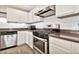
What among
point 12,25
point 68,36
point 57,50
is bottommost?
point 57,50

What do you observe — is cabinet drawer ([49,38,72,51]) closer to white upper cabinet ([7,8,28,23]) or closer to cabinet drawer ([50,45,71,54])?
cabinet drawer ([50,45,71,54])

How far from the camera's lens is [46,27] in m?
2.13

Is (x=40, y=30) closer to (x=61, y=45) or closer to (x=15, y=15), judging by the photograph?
(x=15, y=15)

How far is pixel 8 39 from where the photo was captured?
216cm

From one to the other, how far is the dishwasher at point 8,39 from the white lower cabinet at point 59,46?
1.40 metres

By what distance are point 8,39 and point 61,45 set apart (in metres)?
1.70

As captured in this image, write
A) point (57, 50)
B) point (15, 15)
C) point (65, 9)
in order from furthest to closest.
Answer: point (15, 15), point (65, 9), point (57, 50)

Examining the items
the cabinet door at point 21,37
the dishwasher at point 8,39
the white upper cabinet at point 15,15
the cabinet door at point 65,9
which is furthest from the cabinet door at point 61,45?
the white upper cabinet at point 15,15

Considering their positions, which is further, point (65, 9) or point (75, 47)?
point (65, 9)

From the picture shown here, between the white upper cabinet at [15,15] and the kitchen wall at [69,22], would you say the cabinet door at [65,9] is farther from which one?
the white upper cabinet at [15,15]

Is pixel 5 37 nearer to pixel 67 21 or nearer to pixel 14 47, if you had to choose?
pixel 14 47

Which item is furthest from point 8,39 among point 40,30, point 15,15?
point 40,30
